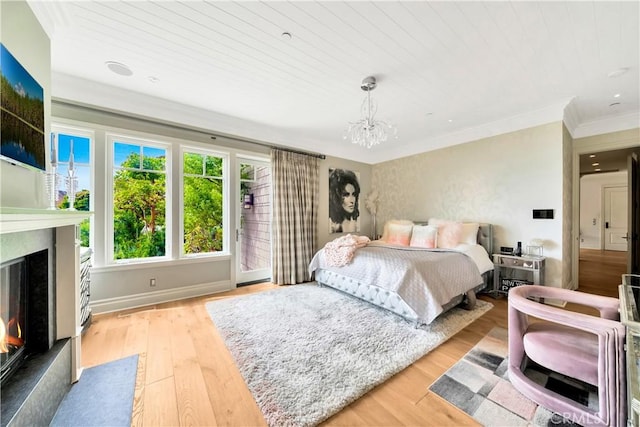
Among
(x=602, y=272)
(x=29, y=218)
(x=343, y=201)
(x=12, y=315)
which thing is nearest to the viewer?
(x=29, y=218)

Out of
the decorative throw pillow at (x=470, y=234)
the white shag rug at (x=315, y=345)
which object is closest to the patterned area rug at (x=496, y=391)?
the white shag rug at (x=315, y=345)

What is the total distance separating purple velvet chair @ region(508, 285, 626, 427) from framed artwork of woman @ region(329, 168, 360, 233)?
3.52 metres

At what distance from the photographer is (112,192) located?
2975 mm

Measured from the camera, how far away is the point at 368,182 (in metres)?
5.67

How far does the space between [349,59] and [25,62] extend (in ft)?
7.46

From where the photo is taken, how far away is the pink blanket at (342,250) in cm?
329

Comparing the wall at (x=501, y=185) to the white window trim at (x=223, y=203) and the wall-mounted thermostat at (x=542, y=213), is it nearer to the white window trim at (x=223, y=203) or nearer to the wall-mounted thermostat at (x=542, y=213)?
the wall-mounted thermostat at (x=542, y=213)

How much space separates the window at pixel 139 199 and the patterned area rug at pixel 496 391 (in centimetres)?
364

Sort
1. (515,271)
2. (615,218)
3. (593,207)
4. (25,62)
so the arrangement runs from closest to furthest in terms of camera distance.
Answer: (25,62), (515,271), (615,218), (593,207)

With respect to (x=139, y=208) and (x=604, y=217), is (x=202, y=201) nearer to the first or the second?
(x=139, y=208)

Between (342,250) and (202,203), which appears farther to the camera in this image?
(202,203)

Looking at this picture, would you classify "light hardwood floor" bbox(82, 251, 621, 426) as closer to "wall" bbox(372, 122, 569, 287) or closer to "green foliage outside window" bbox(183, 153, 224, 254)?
"green foliage outside window" bbox(183, 153, 224, 254)

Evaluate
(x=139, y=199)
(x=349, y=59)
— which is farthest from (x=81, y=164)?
(x=349, y=59)

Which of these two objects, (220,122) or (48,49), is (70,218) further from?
(220,122)
